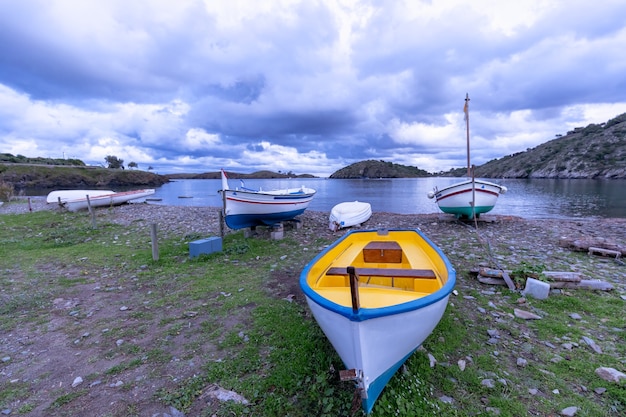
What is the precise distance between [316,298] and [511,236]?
1245 cm

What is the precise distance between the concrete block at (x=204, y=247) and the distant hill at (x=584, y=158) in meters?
111

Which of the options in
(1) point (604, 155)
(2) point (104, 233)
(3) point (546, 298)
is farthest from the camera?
(1) point (604, 155)

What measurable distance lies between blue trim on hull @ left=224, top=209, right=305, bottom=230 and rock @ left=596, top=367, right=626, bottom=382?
11432mm

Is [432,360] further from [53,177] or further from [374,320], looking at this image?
[53,177]

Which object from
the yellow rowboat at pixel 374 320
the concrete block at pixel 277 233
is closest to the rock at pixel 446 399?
the yellow rowboat at pixel 374 320

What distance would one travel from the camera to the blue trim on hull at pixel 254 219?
1277cm

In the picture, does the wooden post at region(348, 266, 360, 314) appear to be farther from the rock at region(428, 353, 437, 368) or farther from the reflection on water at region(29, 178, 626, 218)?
the reflection on water at region(29, 178, 626, 218)

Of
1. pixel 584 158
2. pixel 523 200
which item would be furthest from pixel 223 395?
pixel 584 158

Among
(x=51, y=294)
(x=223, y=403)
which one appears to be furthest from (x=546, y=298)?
(x=51, y=294)

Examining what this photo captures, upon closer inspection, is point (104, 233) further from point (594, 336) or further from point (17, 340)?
point (594, 336)

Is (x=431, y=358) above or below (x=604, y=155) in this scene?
below

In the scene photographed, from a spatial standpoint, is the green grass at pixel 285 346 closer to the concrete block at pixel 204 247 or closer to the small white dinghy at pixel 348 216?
the concrete block at pixel 204 247

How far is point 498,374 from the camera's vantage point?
410 cm

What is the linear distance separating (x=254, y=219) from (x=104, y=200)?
2191cm
